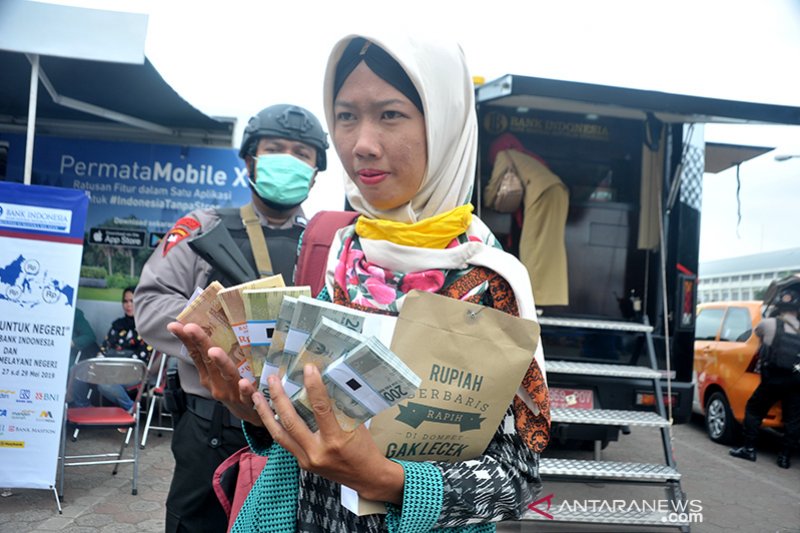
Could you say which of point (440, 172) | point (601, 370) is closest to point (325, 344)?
point (440, 172)

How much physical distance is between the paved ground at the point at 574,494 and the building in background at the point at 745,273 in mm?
5845

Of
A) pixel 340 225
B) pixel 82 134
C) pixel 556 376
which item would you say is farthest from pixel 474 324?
pixel 82 134

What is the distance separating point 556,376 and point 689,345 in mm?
1211

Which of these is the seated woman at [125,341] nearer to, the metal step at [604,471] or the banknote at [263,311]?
the metal step at [604,471]

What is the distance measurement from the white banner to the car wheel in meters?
7.60

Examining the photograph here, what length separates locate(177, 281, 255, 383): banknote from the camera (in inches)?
43.3

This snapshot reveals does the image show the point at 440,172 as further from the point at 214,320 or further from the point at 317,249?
the point at 214,320

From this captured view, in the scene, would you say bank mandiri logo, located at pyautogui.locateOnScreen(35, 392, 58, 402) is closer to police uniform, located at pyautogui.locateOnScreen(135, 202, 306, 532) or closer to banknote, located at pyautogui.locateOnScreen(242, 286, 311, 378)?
police uniform, located at pyautogui.locateOnScreen(135, 202, 306, 532)

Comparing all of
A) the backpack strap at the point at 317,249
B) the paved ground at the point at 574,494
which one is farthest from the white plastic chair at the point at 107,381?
the backpack strap at the point at 317,249

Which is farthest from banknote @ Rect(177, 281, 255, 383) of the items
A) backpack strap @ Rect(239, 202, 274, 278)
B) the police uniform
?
backpack strap @ Rect(239, 202, 274, 278)

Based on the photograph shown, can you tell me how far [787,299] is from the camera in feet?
23.5

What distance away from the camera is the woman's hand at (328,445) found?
0.87 m

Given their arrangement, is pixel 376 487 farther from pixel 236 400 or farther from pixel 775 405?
pixel 775 405

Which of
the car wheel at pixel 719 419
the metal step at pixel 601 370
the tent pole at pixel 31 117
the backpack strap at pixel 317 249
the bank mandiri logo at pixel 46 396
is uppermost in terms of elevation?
the tent pole at pixel 31 117
